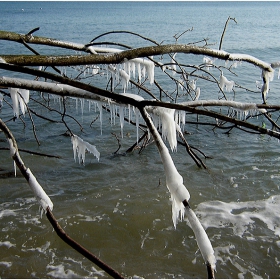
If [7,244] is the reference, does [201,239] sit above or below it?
above

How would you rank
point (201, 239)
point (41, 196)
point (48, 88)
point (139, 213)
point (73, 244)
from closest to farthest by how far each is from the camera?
point (73, 244) → point (201, 239) → point (41, 196) → point (48, 88) → point (139, 213)

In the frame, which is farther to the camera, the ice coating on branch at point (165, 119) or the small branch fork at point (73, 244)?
the ice coating on branch at point (165, 119)

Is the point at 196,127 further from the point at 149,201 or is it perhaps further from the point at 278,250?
the point at 278,250

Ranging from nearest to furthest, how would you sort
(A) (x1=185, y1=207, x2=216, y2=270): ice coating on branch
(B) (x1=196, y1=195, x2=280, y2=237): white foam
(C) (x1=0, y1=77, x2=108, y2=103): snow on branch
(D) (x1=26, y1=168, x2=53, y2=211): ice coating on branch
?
(A) (x1=185, y1=207, x2=216, y2=270): ice coating on branch → (D) (x1=26, y1=168, x2=53, y2=211): ice coating on branch → (C) (x1=0, y1=77, x2=108, y2=103): snow on branch → (B) (x1=196, y1=195, x2=280, y2=237): white foam

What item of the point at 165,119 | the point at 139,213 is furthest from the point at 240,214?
the point at 165,119

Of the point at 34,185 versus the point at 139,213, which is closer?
the point at 34,185

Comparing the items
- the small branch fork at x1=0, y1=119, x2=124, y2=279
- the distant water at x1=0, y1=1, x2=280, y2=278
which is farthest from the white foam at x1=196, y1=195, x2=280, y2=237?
the small branch fork at x1=0, y1=119, x2=124, y2=279

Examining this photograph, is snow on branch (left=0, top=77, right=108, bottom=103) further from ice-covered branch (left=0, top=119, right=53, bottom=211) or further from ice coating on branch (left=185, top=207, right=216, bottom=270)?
ice coating on branch (left=185, top=207, right=216, bottom=270)

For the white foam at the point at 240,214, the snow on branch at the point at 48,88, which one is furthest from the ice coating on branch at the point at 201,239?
the white foam at the point at 240,214

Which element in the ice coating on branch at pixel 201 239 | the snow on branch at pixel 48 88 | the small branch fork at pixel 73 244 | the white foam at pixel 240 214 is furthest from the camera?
the white foam at pixel 240 214

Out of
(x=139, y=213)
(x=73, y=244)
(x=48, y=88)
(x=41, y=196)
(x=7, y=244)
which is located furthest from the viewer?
(x=139, y=213)

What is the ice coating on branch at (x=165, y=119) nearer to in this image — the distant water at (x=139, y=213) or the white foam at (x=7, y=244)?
the distant water at (x=139, y=213)

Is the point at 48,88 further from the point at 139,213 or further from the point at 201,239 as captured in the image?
the point at 139,213

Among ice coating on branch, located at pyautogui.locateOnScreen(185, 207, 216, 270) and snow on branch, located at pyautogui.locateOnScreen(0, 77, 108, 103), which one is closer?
ice coating on branch, located at pyautogui.locateOnScreen(185, 207, 216, 270)
